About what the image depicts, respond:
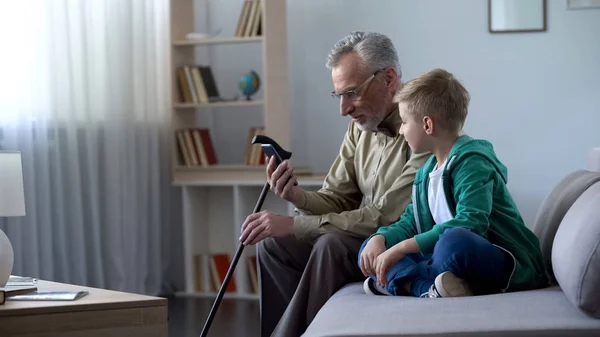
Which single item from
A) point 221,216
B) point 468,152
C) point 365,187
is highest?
point 468,152

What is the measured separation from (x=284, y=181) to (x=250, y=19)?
7.19ft

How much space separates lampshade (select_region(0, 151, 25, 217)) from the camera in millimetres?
2889

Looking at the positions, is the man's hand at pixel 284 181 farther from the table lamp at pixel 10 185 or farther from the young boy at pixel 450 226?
the table lamp at pixel 10 185

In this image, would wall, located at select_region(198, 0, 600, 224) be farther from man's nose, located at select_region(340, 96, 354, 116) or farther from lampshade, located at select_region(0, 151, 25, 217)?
lampshade, located at select_region(0, 151, 25, 217)

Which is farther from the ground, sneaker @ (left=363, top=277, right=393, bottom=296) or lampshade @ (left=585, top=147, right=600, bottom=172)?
lampshade @ (left=585, top=147, right=600, bottom=172)

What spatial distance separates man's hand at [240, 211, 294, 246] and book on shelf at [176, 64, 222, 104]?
7.67 ft

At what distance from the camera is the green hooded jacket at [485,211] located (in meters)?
2.15

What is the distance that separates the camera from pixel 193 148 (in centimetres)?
505

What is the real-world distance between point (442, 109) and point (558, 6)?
3101mm

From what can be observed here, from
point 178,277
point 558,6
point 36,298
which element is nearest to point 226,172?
point 178,277

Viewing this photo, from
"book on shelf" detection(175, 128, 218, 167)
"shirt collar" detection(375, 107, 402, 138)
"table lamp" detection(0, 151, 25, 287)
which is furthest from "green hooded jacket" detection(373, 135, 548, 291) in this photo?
"book on shelf" detection(175, 128, 218, 167)

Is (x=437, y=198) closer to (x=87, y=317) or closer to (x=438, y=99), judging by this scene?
(x=438, y=99)

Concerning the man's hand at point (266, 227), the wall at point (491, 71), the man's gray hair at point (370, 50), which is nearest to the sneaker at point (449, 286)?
the man's hand at point (266, 227)

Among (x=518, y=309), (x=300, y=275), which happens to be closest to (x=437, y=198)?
(x=518, y=309)
